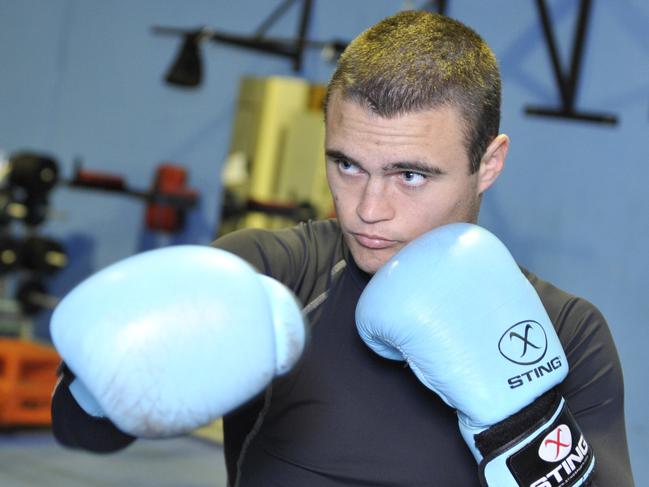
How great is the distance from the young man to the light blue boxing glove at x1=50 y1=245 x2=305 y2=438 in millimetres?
255

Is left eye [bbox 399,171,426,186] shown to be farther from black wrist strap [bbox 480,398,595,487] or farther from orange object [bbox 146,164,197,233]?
orange object [bbox 146,164,197,233]

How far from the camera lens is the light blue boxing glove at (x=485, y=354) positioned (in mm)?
1274

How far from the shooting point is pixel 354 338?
142cm

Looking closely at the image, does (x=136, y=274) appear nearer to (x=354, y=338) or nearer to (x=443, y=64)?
(x=354, y=338)

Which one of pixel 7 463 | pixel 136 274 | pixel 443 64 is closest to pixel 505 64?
pixel 7 463

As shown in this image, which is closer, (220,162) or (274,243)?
(274,243)

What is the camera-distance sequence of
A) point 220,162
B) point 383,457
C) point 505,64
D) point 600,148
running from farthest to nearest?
point 220,162, point 505,64, point 600,148, point 383,457

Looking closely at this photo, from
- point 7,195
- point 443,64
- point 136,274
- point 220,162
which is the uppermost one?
point 443,64

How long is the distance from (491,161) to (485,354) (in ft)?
1.12

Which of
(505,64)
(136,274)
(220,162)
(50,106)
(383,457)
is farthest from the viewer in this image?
(50,106)

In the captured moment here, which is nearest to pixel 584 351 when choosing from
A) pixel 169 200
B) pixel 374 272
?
pixel 374 272

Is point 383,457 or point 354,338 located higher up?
point 354,338

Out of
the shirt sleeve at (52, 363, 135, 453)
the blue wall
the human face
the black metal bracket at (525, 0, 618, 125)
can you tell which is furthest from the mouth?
the black metal bracket at (525, 0, 618, 125)

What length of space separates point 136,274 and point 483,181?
604 millimetres
